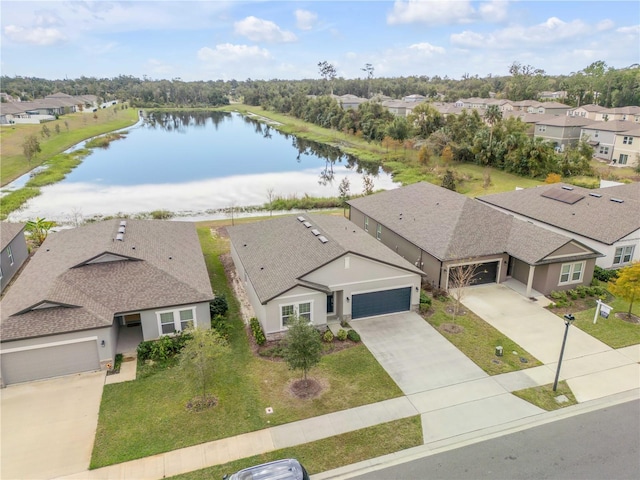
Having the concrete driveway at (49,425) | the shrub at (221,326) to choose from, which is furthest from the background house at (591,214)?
the concrete driveway at (49,425)

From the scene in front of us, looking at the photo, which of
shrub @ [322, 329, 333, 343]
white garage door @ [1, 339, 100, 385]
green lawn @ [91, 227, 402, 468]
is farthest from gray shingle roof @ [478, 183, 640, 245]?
white garage door @ [1, 339, 100, 385]

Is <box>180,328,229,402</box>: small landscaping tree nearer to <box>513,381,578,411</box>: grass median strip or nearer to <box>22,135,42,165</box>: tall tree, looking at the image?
<box>513,381,578,411</box>: grass median strip

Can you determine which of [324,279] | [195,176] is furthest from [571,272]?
[195,176]

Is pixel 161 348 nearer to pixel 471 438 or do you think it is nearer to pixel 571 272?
pixel 471 438

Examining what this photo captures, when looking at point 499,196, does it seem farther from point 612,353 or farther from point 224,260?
point 224,260

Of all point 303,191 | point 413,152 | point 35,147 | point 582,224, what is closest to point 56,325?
point 582,224
